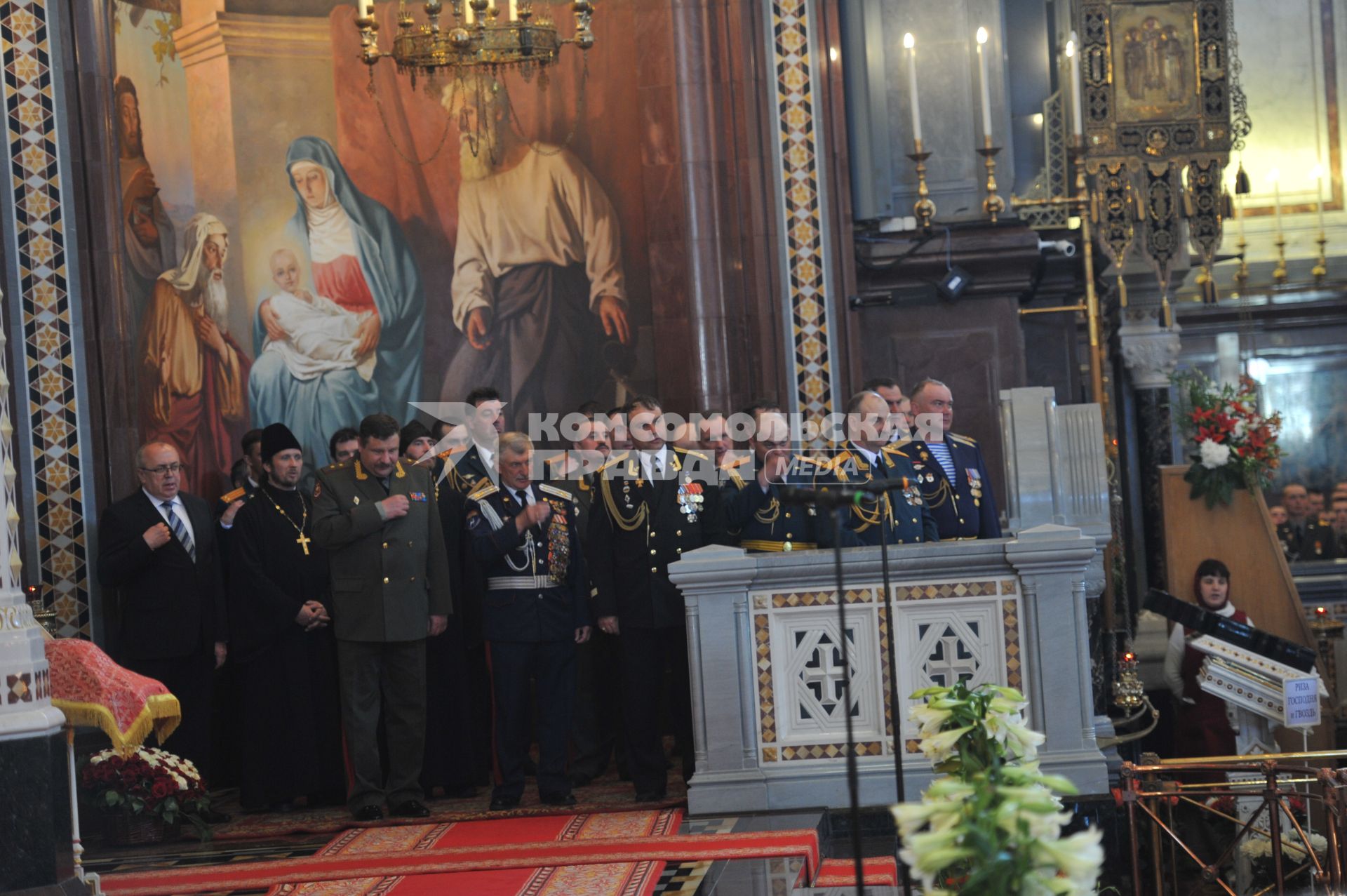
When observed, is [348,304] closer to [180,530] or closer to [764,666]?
[180,530]

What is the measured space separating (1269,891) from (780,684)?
2.30 m

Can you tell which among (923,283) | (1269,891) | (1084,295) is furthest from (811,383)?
(1269,891)

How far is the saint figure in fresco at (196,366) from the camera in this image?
9250 millimetres

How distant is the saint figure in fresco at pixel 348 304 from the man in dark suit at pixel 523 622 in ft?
9.04

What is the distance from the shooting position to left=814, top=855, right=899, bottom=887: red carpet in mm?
5836

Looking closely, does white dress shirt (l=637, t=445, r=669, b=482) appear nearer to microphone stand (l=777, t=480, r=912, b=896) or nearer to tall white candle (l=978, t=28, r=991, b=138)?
microphone stand (l=777, t=480, r=912, b=896)

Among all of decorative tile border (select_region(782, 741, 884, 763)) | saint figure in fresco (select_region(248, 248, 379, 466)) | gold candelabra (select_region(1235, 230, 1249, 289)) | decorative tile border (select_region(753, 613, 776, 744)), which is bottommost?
decorative tile border (select_region(782, 741, 884, 763))

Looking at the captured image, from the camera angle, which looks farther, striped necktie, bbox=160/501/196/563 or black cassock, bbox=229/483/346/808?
striped necktie, bbox=160/501/196/563

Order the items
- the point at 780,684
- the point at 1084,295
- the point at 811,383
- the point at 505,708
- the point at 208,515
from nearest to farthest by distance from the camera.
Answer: the point at 780,684, the point at 505,708, the point at 208,515, the point at 811,383, the point at 1084,295

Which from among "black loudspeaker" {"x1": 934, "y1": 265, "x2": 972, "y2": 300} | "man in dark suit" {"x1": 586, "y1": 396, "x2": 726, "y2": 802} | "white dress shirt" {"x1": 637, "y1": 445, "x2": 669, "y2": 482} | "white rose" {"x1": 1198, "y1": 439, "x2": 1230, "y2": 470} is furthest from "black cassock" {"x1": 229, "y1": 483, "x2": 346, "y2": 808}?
"white rose" {"x1": 1198, "y1": 439, "x2": 1230, "y2": 470}

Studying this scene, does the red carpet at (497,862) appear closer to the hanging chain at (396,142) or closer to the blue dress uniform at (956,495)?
the blue dress uniform at (956,495)

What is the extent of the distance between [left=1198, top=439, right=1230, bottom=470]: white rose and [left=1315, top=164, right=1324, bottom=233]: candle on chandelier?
A: 16.7 ft

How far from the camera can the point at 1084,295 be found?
10859 mm

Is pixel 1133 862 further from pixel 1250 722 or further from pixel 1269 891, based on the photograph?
pixel 1250 722
